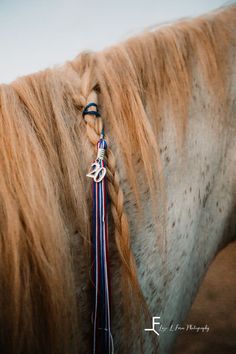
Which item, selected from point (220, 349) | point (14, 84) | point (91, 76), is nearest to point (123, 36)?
point (91, 76)

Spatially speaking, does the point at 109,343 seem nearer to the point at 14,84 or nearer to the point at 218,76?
the point at 14,84

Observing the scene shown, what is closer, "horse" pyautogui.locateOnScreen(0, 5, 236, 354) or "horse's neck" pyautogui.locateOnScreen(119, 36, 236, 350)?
"horse" pyautogui.locateOnScreen(0, 5, 236, 354)

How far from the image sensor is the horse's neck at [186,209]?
17.7 inches

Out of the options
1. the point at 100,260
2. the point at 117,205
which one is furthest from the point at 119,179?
the point at 100,260

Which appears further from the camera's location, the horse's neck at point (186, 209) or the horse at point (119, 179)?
the horse's neck at point (186, 209)

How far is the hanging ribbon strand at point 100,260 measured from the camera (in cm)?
37

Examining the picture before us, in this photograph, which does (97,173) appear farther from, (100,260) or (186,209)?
(186,209)

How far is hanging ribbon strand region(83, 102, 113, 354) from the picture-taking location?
367 millimetres

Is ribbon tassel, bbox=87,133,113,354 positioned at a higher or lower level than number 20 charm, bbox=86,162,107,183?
lower

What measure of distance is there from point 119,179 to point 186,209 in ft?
0.73

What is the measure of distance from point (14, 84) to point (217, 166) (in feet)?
1.94

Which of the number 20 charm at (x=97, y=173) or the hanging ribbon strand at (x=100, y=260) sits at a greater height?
the number 20 charm at (x=97, y=173)

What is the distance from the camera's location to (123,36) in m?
0.53

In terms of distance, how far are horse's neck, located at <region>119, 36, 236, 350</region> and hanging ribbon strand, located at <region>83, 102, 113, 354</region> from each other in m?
0.08
